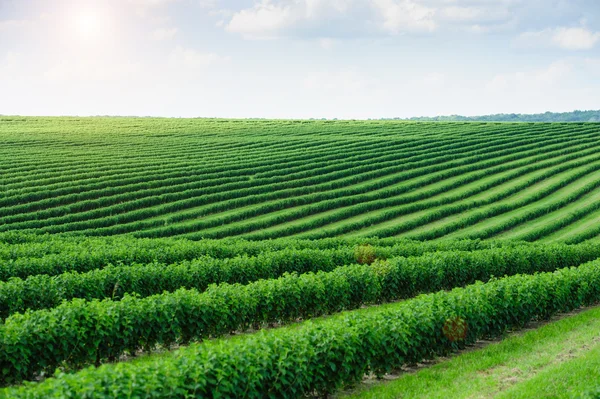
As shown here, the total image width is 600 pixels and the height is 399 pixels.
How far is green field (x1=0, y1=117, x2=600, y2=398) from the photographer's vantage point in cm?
1223

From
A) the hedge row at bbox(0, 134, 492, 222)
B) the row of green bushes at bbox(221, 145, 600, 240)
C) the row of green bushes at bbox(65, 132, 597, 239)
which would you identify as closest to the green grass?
the row of green bushes at bbox(221, 145, 600, 240)

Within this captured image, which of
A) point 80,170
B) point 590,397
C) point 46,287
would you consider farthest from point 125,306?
point 80,170

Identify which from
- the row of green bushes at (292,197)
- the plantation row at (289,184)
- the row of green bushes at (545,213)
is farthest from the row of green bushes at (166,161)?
the row of green bushes at (545,213)

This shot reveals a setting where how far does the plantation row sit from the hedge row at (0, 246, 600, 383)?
18.0 metres

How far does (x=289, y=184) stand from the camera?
50938 mm

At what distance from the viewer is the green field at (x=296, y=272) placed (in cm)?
1223

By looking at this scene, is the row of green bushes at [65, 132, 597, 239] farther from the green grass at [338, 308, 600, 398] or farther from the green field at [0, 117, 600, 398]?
the green grass at [338, 308, 600, 398]

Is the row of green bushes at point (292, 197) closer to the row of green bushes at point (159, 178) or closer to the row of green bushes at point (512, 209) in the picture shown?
the row of green bushes at point (159, 178)

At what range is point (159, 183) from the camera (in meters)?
49.5

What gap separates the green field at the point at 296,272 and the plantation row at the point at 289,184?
0.67 feet

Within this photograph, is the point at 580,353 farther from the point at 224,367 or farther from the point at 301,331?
the point at 224,367

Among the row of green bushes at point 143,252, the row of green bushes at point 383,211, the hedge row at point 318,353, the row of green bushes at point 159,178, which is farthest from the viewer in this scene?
the row of green bushes at point 159,178

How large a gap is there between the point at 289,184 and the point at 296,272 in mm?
31793

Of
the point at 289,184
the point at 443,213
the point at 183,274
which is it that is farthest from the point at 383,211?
the point at 183,274
